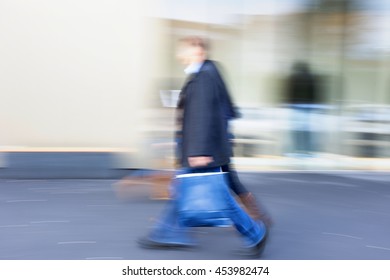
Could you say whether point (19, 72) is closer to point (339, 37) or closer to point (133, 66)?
point (133, 66)

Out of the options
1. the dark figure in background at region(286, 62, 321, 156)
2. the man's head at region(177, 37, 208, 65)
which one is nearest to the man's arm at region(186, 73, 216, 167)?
the man's head at region(177, 37, 208, 65)

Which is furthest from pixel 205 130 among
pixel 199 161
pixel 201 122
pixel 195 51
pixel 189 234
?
pixel 189 234

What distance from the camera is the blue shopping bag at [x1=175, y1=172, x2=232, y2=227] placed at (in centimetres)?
369

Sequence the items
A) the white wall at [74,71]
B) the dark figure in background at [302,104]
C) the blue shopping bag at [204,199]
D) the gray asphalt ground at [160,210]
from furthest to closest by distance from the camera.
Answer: the dark figure in background at [302,104] < the white wall at [74,71] < the gray asphalt ground at [160,210] < the blue shopping bag at [204,199]

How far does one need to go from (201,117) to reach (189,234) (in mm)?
1204

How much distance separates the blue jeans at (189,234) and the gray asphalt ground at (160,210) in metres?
0.12

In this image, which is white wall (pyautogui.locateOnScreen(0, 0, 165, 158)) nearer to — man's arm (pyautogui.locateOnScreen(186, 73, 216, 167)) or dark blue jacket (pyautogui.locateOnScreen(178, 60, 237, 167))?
dark blue jacket (pyautogui.locateOnScreen(178, 60, 237, 167))

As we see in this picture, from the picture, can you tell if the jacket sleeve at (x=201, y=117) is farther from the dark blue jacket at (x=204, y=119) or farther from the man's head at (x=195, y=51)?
the man's head at (x=195, y=51)

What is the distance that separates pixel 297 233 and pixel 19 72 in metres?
3.93

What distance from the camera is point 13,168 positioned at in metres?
6.41

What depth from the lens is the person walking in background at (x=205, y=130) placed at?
12.2 feet

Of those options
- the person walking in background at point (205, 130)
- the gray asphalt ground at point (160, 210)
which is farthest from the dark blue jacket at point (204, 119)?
the gray asphalt ground at point (160, 210)
